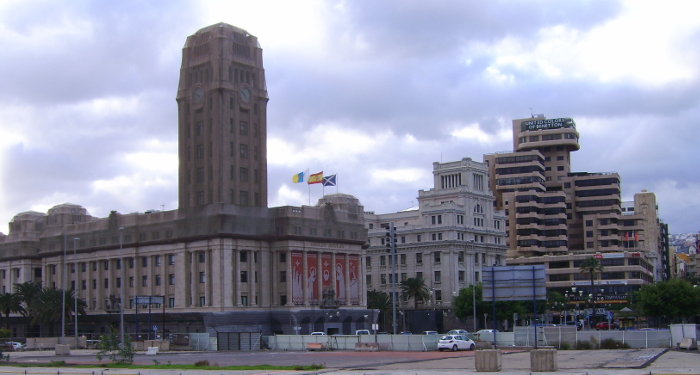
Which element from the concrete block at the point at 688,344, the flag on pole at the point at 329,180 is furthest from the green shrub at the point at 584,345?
the flag on pole at the point at 329,180

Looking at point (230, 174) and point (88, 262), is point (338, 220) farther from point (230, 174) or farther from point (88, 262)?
point (88, 262)

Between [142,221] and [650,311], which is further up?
[142,221]

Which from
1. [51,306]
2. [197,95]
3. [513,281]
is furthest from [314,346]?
[51,306]

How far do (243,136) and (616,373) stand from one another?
8927 cm

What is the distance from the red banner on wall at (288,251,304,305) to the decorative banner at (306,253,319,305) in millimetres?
1369

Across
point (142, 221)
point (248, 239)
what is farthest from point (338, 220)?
point (142, 221)

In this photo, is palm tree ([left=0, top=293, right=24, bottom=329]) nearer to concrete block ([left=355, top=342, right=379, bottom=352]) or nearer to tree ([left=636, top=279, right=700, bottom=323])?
concrete block ([left=355, top=342, right=379, bottom=352])

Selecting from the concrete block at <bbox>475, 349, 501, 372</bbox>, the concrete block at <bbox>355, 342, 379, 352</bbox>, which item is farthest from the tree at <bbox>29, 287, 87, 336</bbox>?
the concrete block at <bbox>475, 349, 501, 372</bbox>

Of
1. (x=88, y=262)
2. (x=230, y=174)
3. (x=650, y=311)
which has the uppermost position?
(x=230, y=174)

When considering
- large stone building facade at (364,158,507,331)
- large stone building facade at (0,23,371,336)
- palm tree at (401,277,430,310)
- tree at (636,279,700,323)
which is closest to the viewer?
large stone building facade at (0,23,371,336)

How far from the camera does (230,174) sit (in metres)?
122

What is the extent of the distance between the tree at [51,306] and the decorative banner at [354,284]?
4078 centimetres

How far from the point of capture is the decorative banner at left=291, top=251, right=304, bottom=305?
122m

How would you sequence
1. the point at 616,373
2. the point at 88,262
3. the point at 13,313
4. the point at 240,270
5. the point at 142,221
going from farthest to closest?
1. the point at 13,313
2. the point at 88,262
3. the point at 142,221
4. the point at 240,270
5. the point at 616,373
